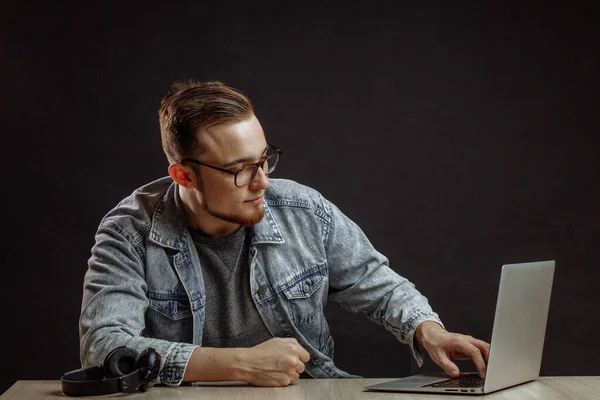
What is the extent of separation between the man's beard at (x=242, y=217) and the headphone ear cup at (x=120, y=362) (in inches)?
19.5

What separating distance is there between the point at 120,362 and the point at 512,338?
2.81ft

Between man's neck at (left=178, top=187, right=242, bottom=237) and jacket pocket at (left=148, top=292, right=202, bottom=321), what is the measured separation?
Answer: 197 mm

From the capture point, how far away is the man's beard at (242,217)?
235 centimetres

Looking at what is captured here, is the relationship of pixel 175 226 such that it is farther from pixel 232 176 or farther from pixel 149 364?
pixel 149 364

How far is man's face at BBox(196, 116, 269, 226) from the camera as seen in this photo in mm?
2326

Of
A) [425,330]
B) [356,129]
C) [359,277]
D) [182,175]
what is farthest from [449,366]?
[356,129]

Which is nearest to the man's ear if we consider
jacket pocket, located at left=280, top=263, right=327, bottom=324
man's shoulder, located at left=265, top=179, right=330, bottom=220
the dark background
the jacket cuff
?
man's shoulder, located at left=265, top=179, right=330, bottom=220

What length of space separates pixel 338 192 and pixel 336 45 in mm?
592

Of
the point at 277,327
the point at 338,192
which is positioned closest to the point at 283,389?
the point at 277,327

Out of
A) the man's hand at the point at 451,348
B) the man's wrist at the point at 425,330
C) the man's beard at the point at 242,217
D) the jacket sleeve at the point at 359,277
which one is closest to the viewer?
the man's hand at the point at 451,348

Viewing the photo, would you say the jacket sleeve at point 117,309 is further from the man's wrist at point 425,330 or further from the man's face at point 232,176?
the man's wrist at point 425,330

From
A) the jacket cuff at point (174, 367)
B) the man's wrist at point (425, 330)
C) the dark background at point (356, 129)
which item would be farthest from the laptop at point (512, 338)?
the dark background at point (356, 129)

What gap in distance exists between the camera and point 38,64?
3.53m

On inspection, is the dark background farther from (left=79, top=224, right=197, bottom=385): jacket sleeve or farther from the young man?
(left=79, top=224, right=197, bottom=385): jacket sleeve
